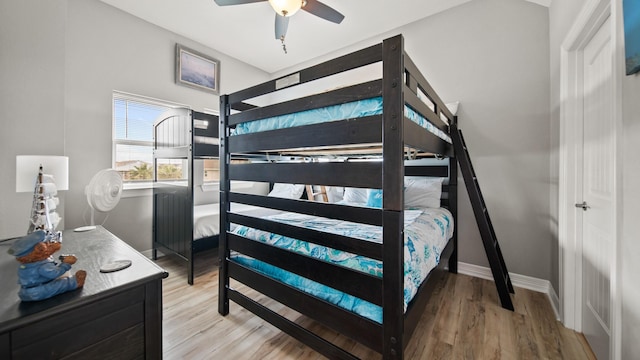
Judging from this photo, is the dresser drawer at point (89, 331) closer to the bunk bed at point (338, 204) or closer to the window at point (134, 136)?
the bunk bed at point (338, 204)

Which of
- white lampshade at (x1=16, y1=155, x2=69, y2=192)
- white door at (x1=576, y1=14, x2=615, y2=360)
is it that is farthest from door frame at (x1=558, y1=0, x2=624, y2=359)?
white lampshade at (x1=16, y1=155, x2=69, y2=192)

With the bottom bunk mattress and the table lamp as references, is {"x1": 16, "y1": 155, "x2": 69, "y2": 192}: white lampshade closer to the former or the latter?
the table lamp

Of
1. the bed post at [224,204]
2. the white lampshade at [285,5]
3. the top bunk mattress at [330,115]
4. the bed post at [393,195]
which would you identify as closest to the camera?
the bed post at [393,195]

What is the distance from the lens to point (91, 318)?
83 centimetres

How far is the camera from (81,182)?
2.57 meters

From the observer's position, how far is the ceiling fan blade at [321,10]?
2.19m

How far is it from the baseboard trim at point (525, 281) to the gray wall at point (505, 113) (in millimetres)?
54

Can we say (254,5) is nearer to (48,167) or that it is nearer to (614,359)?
(48,167)

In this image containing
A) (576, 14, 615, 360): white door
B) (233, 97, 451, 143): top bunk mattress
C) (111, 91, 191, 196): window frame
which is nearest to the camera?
(233, 97, 451, 143): top bunk mattress

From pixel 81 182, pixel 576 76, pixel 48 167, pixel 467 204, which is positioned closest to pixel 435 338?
pixel 467 204

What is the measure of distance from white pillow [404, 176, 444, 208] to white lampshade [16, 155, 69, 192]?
2.95m

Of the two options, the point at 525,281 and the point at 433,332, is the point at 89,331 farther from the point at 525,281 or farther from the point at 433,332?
the point at 525,281

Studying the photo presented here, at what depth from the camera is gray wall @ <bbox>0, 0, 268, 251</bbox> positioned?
1.75 metres

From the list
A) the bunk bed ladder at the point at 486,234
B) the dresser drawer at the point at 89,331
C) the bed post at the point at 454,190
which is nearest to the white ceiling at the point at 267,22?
the bed post at the point at 454,190
